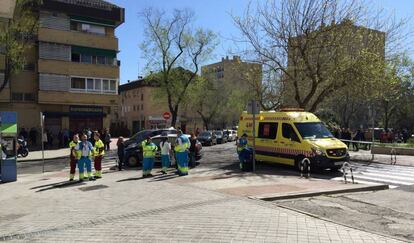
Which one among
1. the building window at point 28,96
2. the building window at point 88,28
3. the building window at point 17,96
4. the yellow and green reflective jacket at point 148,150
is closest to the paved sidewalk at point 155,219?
the yellow and green reflective jacket at point 148,150

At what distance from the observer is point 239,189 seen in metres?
12.7

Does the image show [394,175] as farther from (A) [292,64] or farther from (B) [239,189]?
(A) [292,64]

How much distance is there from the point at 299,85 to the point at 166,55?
18.3m

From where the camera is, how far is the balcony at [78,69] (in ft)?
132

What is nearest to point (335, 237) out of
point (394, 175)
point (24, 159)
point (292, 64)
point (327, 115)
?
point (394, 175)

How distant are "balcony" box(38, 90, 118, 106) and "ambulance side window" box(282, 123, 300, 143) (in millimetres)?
26866

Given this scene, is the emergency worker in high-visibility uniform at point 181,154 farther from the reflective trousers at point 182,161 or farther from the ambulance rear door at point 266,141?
the ambulance rear door at point 266,141

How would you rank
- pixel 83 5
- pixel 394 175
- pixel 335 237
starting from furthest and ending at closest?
pixel 83 5 → pixel 394 175 → pixel 335 237

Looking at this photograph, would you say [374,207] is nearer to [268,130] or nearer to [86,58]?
[268,130]

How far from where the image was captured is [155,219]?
29.0ft

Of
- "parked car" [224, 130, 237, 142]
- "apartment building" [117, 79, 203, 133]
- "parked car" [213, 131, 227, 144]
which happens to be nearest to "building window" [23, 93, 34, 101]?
"parked car" [213, 131, 227, 144]

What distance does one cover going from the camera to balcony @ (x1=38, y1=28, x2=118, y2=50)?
4019 centimetres

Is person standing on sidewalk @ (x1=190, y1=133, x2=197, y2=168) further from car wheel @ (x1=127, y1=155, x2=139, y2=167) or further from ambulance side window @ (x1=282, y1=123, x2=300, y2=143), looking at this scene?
ambulance side window @ (x1=282, y1=123, x2=300, y2=143)

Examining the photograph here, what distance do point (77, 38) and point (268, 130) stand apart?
27.2 m
